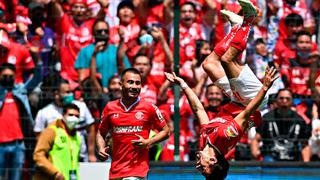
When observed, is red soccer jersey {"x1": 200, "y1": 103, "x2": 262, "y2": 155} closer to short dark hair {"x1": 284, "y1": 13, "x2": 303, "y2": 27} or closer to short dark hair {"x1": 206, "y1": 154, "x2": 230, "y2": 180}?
short dark hair {"x1": 206, "y1": 154, "x2": 230, "y2": 180}

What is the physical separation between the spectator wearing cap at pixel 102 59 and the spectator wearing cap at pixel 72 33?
0.32 ft

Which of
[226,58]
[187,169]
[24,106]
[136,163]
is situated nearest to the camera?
[226,58]

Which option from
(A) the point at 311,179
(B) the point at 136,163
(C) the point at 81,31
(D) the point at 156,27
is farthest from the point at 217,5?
(B) the point at 136,163

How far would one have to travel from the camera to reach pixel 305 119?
13.1 metres

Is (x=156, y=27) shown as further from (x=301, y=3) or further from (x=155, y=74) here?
(x=301, y=3)

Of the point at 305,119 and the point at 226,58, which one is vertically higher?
the point at 226,58

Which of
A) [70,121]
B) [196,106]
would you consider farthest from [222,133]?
[70,121]

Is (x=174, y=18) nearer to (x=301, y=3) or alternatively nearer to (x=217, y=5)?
(x=217, y=5)

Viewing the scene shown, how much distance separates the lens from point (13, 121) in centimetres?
1326

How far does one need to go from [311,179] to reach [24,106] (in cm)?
387

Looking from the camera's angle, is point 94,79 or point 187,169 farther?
point 94,79

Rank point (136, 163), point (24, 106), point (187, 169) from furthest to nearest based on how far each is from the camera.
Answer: point (24, 106) < point (187, 169) < point (136, 163)

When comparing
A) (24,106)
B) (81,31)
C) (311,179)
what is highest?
(81,31)

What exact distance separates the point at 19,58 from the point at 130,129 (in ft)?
11.1
